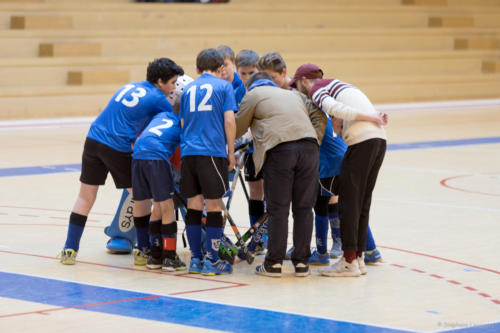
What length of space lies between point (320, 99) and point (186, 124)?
3.10ft

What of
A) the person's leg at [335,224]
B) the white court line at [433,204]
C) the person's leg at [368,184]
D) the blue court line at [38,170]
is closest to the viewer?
the person's leg at [368,184]

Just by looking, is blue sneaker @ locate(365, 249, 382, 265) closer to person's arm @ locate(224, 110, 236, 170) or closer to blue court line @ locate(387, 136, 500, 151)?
person's arm @ locate(224, 110, 236, 170)

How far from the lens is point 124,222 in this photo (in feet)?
23.9

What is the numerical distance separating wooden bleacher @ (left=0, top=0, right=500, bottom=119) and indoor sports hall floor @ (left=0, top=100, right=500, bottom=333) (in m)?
8.79

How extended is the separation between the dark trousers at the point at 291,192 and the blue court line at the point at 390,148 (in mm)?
5949

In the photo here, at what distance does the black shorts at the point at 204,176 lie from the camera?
250 inches

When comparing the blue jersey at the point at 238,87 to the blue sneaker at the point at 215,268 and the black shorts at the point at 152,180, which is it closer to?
the black shorts at the point at 152,180

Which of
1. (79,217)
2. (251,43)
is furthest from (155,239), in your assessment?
(251,43)

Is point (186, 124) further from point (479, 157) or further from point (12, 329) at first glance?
point (479, 157)

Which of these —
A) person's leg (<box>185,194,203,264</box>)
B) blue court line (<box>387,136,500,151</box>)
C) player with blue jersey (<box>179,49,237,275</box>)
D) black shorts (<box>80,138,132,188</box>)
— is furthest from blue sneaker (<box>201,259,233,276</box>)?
blue court line (<box>387,136,500,151</box>)

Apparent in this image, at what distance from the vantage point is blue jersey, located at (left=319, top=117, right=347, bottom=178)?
6789 mm

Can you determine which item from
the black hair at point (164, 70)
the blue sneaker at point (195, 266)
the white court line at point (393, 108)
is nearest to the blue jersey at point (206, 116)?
the black hair at point (164, 70)

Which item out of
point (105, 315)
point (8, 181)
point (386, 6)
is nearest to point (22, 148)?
point (8, 181)

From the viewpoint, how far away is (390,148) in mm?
14641
